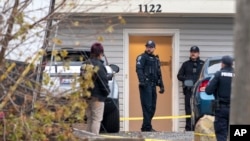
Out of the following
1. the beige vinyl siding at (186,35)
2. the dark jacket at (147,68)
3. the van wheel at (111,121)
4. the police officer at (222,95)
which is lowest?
the van wheel at (111,121)

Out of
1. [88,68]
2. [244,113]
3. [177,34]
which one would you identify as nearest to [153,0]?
[177,34]

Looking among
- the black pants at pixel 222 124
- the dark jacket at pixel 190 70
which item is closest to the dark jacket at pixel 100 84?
the black pants at pixel 222 124

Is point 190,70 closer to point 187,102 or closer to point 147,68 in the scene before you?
point 187,102

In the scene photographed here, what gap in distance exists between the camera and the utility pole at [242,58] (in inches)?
138

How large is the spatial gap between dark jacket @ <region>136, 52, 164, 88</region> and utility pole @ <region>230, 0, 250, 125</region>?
9897mm

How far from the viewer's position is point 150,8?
15.9m

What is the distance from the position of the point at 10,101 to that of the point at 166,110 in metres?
10.7

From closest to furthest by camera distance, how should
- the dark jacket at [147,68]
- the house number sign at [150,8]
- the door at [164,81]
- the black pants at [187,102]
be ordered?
1. the dark jacket at [147,68]
2. the black pants at [187,102]
3. the house number sign at [150,8]
4. the door at [164,81]

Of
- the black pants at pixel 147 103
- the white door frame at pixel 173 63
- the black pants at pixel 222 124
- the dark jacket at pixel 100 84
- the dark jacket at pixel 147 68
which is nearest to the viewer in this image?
the black pants at pixel 222 124

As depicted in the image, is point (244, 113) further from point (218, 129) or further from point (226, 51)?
point (226, 51)

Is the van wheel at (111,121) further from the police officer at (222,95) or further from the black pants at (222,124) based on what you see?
the black pants at (222,124)

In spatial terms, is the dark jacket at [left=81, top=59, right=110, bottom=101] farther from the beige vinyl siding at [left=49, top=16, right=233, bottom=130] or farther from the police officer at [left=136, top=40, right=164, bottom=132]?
the beige vinyl siding at [left=49, top=16, right=233, bottom=130]

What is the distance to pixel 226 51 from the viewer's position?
17.0m

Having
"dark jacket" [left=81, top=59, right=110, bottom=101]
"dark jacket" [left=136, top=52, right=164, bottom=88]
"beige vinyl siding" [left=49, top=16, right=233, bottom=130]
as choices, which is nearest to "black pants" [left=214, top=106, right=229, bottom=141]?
"dark jacket" [left=81, top=59, right=110, bottom=101]
